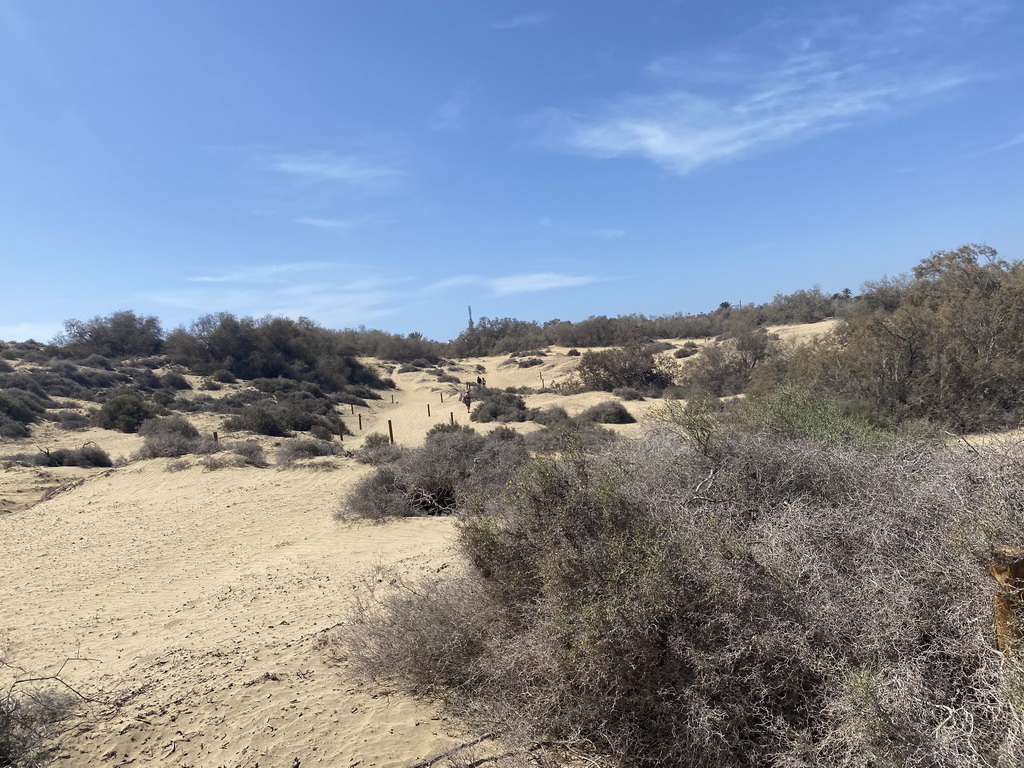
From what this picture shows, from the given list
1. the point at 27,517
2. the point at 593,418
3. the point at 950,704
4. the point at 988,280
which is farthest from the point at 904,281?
the point at 27,517

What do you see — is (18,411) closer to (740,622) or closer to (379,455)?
(379,455)

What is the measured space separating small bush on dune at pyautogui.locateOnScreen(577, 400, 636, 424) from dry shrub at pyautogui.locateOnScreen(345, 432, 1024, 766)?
17033 mm

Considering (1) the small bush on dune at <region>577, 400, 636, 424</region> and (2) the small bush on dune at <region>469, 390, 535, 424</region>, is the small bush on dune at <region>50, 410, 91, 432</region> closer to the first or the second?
(2) the small bush on dune at <region>469, 390, 535, 424</region>

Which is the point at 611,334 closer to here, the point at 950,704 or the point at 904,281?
the point at 904,281

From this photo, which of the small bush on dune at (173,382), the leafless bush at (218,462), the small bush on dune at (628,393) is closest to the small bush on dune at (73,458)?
the leafless bush at (218,462)

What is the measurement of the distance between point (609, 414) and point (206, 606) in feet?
53.4

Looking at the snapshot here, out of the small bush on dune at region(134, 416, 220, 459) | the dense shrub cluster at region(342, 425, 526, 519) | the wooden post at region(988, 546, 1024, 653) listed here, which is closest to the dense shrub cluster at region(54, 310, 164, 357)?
the small bush on dune at region(134, 416, 220, 459)

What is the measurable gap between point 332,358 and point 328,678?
38.8 meters

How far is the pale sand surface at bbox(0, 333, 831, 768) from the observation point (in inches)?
158

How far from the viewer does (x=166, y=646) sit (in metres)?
5.98

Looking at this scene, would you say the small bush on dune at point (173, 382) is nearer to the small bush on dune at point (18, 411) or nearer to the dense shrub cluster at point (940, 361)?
the small bush on dune at point (18, 411)

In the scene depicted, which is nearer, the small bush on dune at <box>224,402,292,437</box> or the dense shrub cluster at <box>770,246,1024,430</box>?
the dense shrub cluster at <box>770,246,1024,430</box>

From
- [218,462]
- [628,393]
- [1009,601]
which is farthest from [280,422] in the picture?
[1009,601]

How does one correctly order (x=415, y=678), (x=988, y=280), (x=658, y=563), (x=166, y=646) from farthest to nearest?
1. (x=988, y=280)
2. (x=166, y=646)
3. (x=415, y=678)
4. (x=658, y=563)
